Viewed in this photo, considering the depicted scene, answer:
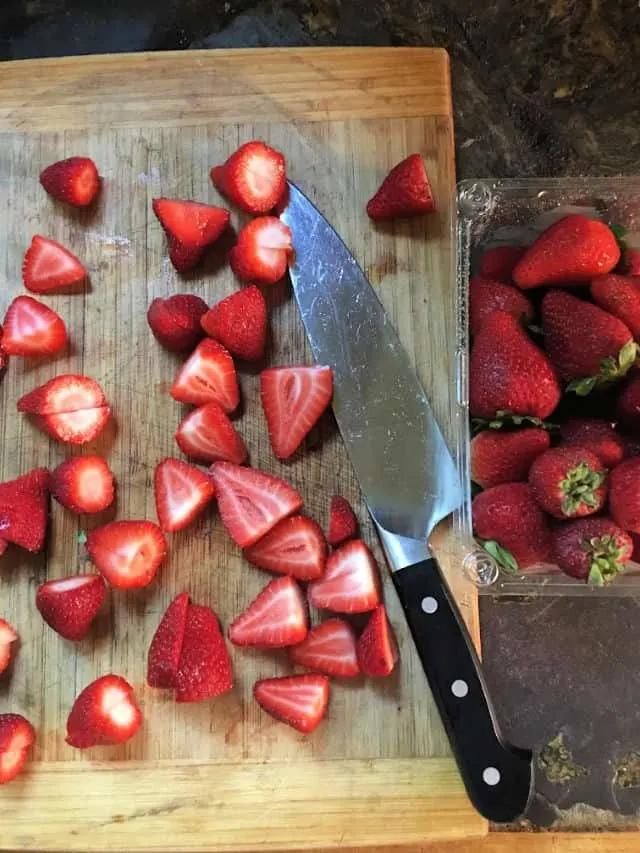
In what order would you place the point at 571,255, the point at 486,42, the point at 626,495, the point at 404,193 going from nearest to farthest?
the point at 626,495, the point at 571,255, the point at 404,193, the point at 486,42

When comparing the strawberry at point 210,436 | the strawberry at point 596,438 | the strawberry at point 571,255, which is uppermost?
the strawberry at point 571,255

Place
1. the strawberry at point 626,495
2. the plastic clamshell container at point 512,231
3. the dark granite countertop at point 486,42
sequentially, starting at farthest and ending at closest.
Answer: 1. the dark granite countertop at point 486,42
2. the plastic clamshell container at point 512,231
3. the strawberry at point 626,495

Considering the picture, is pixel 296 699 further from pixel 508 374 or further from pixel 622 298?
pixel 622 298

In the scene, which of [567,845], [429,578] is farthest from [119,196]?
[567,845]

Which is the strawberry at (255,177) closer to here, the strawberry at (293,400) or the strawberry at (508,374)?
the strawberry at (293,400)

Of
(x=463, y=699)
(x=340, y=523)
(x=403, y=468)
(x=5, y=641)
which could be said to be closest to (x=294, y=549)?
(x=340, y=523)

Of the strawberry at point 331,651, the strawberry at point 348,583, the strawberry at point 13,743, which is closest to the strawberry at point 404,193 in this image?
the strawberry at point 348,583
